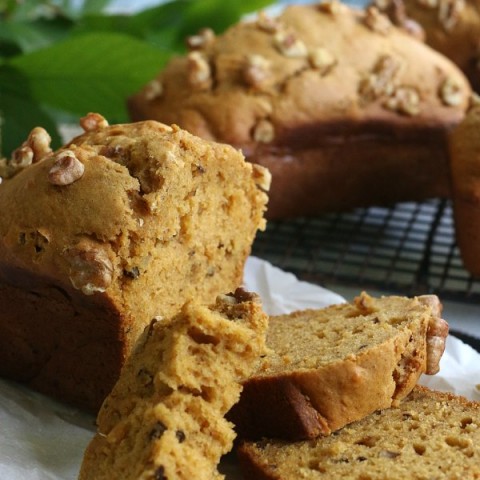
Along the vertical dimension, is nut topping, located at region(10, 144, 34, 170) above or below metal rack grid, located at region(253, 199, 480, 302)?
above

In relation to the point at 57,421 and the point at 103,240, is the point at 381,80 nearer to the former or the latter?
the point at 103,240

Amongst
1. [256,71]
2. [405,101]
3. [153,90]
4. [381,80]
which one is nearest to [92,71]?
[153,90]

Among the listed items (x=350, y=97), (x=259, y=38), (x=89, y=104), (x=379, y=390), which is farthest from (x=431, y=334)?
(x=89, y=104)

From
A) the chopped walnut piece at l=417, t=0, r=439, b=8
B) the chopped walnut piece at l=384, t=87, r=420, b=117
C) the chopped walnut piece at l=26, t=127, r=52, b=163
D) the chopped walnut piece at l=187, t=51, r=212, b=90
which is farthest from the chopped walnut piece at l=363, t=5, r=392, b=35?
the chopped walnut piece at l=26, t=127, r=52, b=163

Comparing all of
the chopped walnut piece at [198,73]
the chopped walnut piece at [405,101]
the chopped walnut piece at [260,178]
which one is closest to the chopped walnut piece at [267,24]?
the chopped walnut piece at [198,73]

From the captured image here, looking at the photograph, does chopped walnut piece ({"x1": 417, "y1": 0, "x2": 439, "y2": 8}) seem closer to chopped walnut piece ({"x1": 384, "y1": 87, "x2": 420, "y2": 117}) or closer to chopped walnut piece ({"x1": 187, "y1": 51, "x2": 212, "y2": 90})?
chopped walnut piece ({"x1": 384, "y1": 87, "x2": 420, "y2": 117})

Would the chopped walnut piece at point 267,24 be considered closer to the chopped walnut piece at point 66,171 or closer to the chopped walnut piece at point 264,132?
the chopped walnut piece at point 264,132
